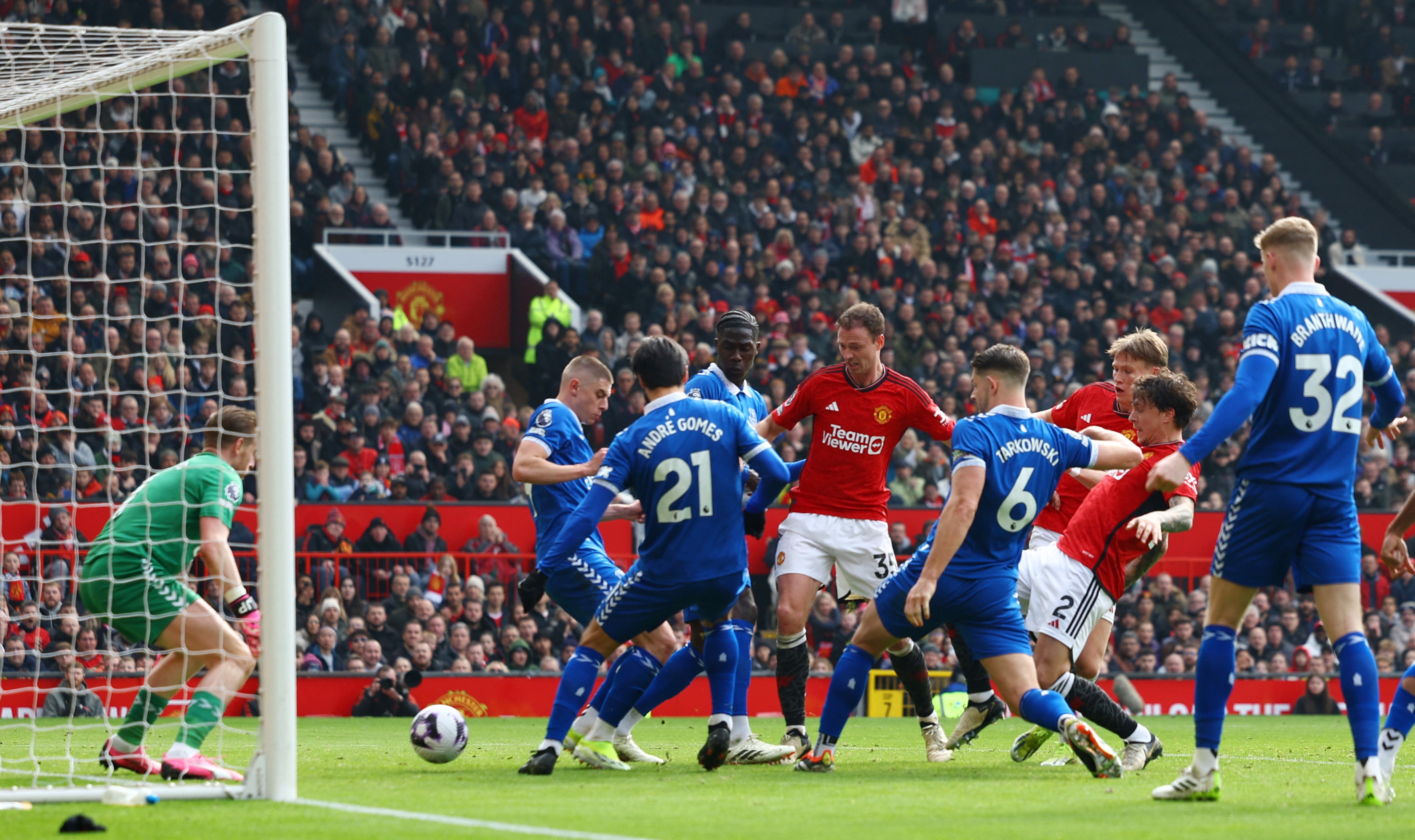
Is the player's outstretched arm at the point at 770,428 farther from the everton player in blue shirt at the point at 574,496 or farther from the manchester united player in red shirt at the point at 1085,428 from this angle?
the manchester united player in red shirt at the point at 1085,428

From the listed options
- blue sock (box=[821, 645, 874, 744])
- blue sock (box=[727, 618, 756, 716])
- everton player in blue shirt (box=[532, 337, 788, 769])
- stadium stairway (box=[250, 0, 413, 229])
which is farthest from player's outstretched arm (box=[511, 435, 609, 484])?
stadium stairway (box=[250, 0, 413, 229])

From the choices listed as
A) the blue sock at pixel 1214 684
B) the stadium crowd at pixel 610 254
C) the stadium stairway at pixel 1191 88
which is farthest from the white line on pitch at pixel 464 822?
the stadium stairway at pixel 1191 88

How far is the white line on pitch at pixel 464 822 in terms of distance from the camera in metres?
5.61

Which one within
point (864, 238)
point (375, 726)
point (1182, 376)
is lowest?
point (375, 726)

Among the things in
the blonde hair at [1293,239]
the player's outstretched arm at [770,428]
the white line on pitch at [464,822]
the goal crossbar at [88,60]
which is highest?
the goal crossbar at [88,60]

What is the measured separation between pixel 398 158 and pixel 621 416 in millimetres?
5436

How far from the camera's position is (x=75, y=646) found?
1326 cm

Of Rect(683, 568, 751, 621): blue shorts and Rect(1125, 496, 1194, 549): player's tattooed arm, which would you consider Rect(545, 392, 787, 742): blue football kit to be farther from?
Rect(1125, 496, 1194, 549): player's tattooed arm

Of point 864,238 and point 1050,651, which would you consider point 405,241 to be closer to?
point 864,238

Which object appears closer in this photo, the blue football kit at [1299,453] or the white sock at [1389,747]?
the blue football kit at [1299,453]

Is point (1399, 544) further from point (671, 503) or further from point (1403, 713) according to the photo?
point (671, 503)

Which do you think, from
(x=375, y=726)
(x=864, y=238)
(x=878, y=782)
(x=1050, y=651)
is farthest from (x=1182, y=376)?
(x=864, y=238)

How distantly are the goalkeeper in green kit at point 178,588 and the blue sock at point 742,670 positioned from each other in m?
2.52

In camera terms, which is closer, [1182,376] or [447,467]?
[1182,376]
